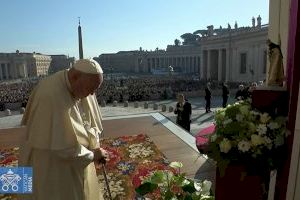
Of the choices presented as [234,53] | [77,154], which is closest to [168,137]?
[77,154]

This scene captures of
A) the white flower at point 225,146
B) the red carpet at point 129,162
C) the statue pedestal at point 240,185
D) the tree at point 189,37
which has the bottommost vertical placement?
the red carpet at point 129,162

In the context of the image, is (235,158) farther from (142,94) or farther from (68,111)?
(142,94)

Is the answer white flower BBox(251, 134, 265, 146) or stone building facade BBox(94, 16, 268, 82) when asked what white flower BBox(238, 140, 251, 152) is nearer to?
white flower BBox(251, 134, 265, 146)

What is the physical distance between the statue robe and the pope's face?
94 mm

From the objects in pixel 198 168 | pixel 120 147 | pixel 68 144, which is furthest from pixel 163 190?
pixel 120 147

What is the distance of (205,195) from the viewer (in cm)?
259

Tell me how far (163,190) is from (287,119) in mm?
1214

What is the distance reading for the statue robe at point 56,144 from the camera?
2389 millimetres

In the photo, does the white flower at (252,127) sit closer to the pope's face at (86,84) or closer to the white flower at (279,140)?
the white flower at (279,140)

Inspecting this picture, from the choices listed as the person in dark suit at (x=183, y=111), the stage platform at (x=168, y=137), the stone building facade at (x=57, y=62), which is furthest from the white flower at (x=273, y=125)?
the stone building facade at (x=57, y=62)

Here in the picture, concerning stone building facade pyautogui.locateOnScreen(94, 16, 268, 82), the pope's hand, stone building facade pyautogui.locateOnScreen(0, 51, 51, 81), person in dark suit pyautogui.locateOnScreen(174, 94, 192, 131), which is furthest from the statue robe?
stone building facade pyautogui.locateOnScreen(0, 51, 51, 81)

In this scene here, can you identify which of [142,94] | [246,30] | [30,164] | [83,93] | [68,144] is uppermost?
[246,30]

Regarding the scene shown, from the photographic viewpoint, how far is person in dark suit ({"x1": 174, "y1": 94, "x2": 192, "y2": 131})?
837cm

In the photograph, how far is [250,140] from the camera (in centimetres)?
217
